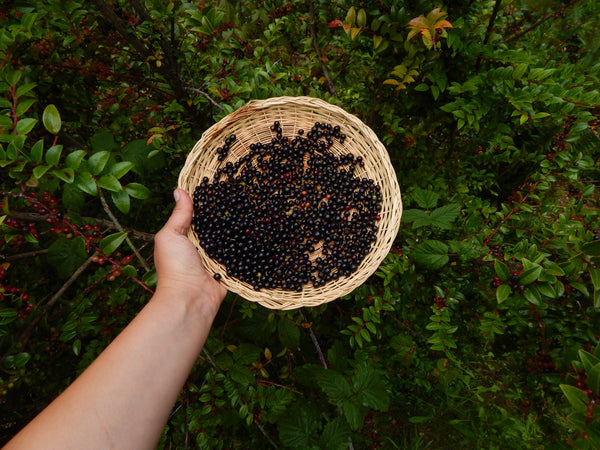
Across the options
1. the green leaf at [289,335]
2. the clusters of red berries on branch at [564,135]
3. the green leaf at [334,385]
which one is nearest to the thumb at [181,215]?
the green leaf at [289,335]

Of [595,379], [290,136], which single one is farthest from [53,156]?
[595,379]

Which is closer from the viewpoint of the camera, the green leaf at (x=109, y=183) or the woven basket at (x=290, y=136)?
the green leaf at (x=109, y=183)

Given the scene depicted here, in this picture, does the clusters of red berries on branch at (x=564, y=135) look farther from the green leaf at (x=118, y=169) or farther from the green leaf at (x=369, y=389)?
the green leaf at (x=118, y=169)

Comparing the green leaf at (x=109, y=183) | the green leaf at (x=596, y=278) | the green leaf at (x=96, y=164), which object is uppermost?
the green leaf at (x=96, y=164)

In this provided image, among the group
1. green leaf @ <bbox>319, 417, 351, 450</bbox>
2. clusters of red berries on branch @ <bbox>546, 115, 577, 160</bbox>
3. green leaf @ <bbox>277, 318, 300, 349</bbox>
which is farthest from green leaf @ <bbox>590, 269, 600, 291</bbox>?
green leaf @ <bbox>277, 318, 300, 349</bbox>

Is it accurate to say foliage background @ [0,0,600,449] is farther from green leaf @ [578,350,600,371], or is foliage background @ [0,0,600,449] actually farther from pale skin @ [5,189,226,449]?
pale skin @ [5,189,226,449]

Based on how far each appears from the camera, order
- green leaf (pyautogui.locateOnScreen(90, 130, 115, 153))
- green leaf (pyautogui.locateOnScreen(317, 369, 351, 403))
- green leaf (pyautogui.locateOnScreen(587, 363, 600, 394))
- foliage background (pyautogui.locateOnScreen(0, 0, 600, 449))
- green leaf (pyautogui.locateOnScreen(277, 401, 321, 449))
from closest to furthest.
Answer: green leaf (pyautogui.locateOnScreen(587, 363, 600, 394))
foliage background (pyautogui.locateOnScreen(0, 0, 600, 449))
green leaf (pyautogui.locateOnScreen(317, 369, 351, 403))
green leaf (pyautogui.locateOnScreen(277, 401, 321, 449))
green leaf (pyautogui.locateOnScreen(90, 130, 115, 153))

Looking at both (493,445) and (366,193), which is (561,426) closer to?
(493,445)
